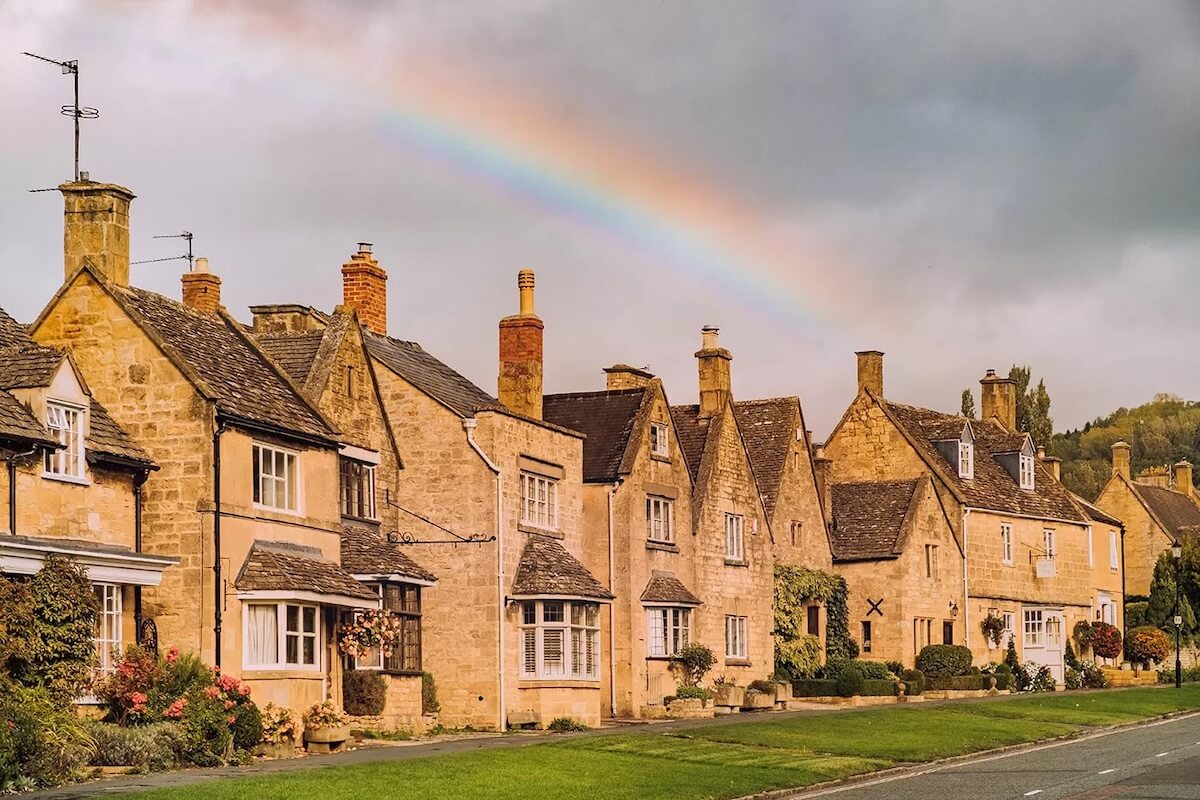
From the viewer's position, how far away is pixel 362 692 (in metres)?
40.9

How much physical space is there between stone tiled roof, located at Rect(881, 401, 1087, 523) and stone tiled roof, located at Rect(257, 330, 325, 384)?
33.4 meters

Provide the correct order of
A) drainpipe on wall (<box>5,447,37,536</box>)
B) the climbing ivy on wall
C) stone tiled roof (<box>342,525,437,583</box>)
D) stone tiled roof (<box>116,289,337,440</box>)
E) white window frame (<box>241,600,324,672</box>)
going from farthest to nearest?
the climbing ivy on wall, stone tiled roof (<box>342,525,437,583</box>), stone tiled roof (<box>116,289,337,440</box>), white window frame (<box>241,600,324,672</box>), drainpipe on wall (<box>5,447,37,536</box>)

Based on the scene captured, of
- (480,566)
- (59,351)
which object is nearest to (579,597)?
(480,566)

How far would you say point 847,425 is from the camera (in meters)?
72.9

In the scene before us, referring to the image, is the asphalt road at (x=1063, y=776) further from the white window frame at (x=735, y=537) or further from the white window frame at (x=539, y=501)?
the white window frame at (x=735, y=537)

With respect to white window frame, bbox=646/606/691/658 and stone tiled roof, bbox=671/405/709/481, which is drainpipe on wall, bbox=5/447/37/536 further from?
stone tiled roof, bbox=671/405/709/481

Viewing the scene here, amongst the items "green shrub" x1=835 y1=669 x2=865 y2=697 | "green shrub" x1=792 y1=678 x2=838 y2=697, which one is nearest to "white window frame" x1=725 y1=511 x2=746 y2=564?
"green shrub" x1=792 y1=678 x2=838 y2=697

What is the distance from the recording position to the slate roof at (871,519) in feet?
218

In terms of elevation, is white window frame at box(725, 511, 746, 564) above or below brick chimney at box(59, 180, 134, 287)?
below

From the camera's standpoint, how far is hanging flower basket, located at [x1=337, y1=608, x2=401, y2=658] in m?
38.5

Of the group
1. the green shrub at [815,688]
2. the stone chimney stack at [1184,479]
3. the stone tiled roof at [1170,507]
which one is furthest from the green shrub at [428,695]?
the stone chimney stack at [1184,479]

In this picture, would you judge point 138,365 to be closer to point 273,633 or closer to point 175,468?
point 175,468

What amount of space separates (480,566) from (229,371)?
33.2ft

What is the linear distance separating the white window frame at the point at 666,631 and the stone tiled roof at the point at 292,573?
48.5 ft
